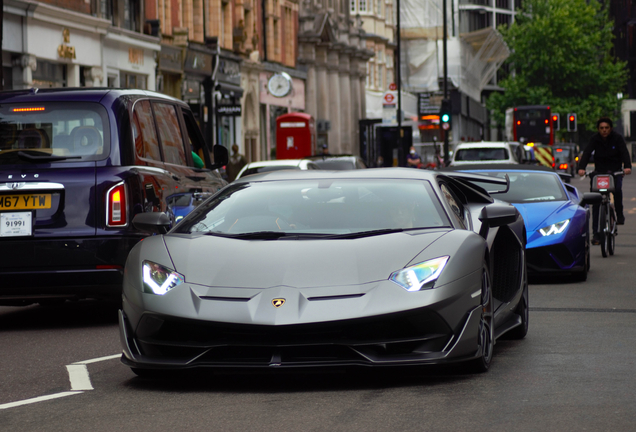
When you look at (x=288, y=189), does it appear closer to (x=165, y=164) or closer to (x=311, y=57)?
(x=165, y=164)

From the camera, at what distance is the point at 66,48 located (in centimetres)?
2992

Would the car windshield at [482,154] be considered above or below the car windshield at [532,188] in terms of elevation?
above

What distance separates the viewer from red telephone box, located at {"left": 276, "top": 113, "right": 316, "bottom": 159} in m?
48.8

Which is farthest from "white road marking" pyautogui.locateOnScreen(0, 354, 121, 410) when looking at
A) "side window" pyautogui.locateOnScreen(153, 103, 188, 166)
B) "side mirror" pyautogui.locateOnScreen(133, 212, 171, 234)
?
"side window" pyautogui.locateOnScreen(153, 103, 188, 166)

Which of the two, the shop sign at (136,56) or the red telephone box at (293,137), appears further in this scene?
the red telephone box at (293,137)

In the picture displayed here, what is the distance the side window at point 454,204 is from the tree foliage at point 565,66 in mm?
88443

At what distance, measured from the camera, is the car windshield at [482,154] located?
27609mm

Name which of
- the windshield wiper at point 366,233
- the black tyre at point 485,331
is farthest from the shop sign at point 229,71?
the black tyre at point 485,331

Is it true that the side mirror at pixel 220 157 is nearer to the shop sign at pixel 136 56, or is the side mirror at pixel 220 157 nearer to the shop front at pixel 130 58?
the shop front at pixel 130 58

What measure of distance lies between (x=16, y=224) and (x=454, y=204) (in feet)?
11.9

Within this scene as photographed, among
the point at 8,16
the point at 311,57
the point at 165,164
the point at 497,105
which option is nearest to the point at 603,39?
the point at 497,105

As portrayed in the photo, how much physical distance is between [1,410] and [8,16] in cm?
2220

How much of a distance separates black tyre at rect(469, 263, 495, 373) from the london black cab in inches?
136

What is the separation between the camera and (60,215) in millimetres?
9188
